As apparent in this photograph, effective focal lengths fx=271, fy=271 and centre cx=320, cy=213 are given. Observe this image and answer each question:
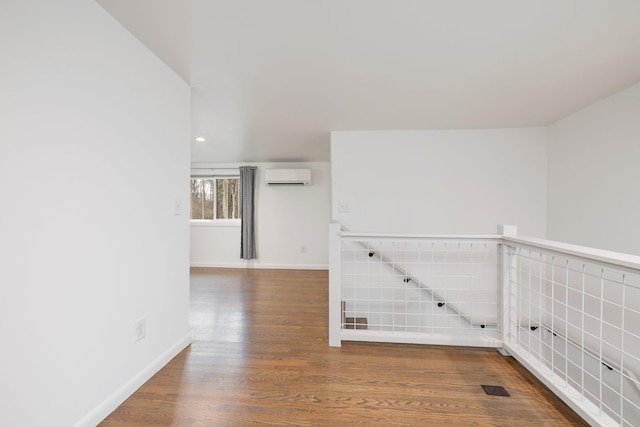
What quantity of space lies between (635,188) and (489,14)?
1904 mm

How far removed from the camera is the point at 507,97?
2223 mm

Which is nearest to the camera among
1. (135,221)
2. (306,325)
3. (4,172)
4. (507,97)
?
(4,172)

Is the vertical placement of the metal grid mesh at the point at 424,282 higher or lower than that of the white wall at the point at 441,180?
lower

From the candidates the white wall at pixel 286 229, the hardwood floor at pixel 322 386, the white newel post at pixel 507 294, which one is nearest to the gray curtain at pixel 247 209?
the white wall at pixel 286 229

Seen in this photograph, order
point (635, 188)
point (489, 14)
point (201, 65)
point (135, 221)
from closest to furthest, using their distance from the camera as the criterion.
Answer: point (489, 14) < point (135, 221) < point (201, 65) < point (635, 188)

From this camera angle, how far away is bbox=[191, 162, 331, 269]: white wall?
509 centimetres

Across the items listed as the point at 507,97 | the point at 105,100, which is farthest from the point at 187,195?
the point at 507,97

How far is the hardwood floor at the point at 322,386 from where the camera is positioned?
140cm

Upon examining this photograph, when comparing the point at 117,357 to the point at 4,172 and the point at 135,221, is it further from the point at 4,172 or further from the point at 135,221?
the point at 4,172

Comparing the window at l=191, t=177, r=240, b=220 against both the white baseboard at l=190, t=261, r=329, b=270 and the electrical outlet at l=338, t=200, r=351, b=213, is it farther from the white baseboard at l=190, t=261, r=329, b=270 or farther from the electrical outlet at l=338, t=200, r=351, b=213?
the electrical outlet at l=338, t=200, r=351, b=213

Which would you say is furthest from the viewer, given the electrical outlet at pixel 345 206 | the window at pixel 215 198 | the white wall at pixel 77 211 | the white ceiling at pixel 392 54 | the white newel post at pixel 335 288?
the window at pixel 215 198

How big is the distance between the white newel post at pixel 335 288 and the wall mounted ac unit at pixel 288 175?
2836mm

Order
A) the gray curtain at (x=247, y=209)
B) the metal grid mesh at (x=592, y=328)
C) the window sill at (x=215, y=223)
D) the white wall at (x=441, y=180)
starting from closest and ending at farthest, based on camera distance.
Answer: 1. the metal grid mesh at (x=592, y=328)
2. the white wall at (x=441, y=180)
3. the gray curtain at (x=247, y=209)
4. the window sill at (x=215, y=223)

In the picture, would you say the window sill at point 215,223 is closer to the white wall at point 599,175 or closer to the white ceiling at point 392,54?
the white ceiling at point 392,54
